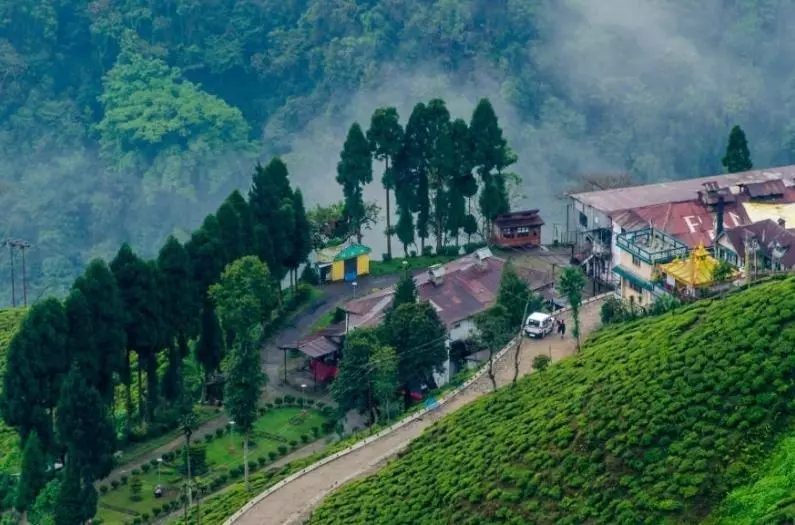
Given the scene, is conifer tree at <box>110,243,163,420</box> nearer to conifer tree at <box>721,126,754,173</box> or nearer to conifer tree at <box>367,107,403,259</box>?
conifer tree at <box>367,107,403,259</box>

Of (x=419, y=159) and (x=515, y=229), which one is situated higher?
(x=419, y=159)

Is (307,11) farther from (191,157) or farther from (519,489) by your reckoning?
(519,489)

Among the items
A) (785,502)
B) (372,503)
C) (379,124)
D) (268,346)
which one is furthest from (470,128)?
(785,502)

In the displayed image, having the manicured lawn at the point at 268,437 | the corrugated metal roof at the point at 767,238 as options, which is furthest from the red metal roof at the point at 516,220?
the manicured lawn at the point at 268,437

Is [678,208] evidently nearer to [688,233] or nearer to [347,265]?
[688,233]

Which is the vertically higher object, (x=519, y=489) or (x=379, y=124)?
(x=379, y=124)

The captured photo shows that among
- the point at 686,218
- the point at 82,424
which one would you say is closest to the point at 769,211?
the point at 686,218
